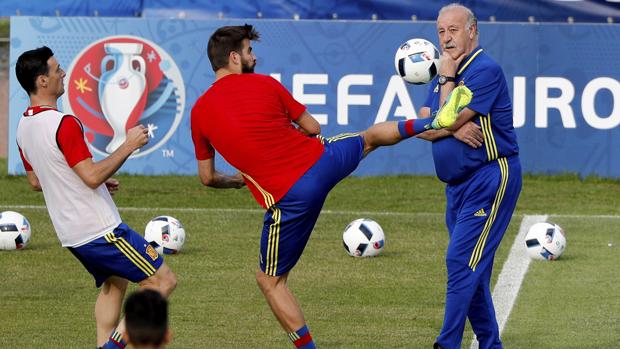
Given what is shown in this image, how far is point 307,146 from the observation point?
346 inches

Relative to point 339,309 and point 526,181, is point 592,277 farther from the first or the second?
point 526,181

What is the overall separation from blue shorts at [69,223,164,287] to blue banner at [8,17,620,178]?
10.8 meters

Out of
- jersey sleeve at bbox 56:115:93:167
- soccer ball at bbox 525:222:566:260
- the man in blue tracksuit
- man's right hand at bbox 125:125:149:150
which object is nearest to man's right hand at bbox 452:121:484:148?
the man in blue tracksuit

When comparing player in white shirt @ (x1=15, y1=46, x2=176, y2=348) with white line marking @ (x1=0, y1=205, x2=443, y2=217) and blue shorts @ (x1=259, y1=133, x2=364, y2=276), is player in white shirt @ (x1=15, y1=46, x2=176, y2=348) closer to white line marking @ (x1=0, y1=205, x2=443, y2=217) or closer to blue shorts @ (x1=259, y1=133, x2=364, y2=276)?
blue shorts @ (x1=259, y1=133, x2=364, y2=276)

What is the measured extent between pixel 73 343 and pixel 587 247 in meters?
6.59

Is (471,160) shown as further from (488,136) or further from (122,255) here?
(122,255)


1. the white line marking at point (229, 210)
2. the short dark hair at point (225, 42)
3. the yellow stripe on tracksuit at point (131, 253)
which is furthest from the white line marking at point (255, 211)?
the yellow stripe on tracksuit at point (131, 253)

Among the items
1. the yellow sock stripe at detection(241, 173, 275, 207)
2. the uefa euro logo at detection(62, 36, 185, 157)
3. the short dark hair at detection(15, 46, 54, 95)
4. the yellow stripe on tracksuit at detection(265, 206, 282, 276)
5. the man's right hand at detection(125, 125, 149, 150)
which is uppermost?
the short dark hair at detection(15, 46, 54, 95)

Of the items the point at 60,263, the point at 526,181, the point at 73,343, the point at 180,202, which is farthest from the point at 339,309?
the point at 526,181

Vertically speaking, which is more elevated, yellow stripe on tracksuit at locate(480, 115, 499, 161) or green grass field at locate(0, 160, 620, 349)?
yellow stripe on tracksuit at locate(480, 115, 499, 161)

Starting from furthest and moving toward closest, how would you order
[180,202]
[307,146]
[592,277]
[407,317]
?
[180,202] < [592,277] < [407,317] < [307,146]

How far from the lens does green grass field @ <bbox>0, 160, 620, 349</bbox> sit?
34.2 feet

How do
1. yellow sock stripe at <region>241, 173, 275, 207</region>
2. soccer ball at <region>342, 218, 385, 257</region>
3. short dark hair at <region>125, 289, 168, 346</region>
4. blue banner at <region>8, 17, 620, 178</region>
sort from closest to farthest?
short dark hair at <region>125, 289, 168, 346</region> < yellow sock stripe at <region>241, 173, 275, 207</region> < soccer ball at <region>342, 218, 385, 257</region> < blue banner at <region>8, 17, 620, 178</region>

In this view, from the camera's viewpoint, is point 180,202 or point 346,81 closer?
point 180,202
